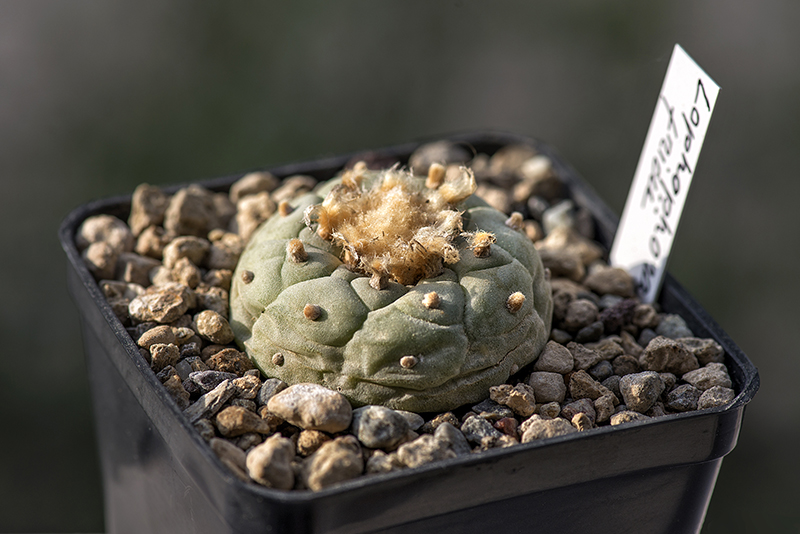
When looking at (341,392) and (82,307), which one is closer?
(341,392)

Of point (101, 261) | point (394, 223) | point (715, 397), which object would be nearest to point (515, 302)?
point (394, 223)

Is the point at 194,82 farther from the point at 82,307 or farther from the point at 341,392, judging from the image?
the point at 341,392

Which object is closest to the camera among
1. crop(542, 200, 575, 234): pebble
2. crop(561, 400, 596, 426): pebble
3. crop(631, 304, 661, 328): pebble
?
crop(561, 400, 596, 426): pebble

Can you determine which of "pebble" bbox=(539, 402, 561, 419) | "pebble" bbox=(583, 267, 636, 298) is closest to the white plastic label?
"pebble" bbox=(583, 267, 636, 298)

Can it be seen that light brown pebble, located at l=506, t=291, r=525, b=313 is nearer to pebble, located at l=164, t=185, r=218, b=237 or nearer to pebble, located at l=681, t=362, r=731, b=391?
pebble, located at l=681, t=362, r=731, b=391

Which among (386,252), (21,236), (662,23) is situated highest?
(662,23)

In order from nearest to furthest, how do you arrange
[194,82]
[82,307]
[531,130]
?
[82,307], [194,82], [531,130]

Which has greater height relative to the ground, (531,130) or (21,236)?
(531,130)

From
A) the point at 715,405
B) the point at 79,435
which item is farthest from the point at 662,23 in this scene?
the point at 79,435
